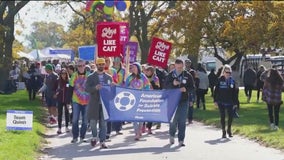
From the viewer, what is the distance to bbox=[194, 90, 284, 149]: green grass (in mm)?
14352

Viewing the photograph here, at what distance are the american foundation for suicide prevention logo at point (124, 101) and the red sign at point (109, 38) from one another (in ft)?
14.4

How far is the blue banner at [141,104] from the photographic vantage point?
44.7 feet

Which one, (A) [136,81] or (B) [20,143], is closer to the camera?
(B) [20,143]

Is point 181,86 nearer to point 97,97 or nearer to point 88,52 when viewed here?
point 97,97

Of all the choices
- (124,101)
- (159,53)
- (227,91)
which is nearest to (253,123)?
(159,53)

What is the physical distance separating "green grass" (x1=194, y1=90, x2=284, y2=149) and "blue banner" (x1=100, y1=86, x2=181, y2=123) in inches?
90.0

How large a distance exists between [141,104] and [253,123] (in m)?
5.57

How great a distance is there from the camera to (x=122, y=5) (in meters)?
26.6

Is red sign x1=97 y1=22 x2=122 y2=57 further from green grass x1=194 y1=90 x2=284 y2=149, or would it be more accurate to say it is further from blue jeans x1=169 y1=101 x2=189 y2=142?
blue jeans x1=169 y1=101 x2=189 y2=142

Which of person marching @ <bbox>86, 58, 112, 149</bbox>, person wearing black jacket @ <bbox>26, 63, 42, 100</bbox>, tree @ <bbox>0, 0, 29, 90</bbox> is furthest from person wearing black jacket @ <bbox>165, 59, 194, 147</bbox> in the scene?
tree @ <bbox>0, 0, 29, 90</bbox>

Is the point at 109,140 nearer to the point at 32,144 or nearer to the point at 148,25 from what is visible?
the point at 32,144

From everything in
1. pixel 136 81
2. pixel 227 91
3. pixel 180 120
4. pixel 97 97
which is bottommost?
pixel 180 120

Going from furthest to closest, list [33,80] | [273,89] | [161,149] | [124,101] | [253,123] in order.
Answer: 1. [33,80]
2. [253,123]
3. [273,89]
4. [124,101]
5. [161,149]

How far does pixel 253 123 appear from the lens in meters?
18.3
